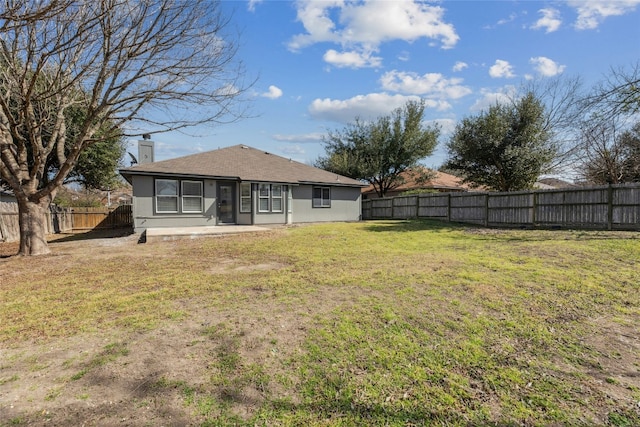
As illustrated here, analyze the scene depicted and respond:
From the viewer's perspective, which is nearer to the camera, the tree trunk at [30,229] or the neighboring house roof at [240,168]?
the tree trunk at [30,229]

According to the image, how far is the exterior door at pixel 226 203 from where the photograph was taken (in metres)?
15.4

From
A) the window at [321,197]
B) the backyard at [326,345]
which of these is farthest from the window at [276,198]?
the backyard at [326,345]

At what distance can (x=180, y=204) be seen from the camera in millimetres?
14203

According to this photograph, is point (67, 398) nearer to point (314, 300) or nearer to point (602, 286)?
point (314, 300)

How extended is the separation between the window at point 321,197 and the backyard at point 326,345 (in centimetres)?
1195

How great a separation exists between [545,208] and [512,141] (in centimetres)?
683

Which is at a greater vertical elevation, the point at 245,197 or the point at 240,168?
the point at 240,168

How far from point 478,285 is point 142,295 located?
17.4ft

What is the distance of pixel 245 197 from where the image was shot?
52.0 ft

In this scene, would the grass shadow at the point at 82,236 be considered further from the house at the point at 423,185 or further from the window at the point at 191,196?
the house at the point at 423,185

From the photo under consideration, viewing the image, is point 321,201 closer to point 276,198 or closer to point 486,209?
point 276,198

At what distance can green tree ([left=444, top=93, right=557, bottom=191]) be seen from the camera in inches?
706

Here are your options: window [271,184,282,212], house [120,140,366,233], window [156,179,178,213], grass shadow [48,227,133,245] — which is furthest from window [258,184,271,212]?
grass shadow [48,227,133,245]

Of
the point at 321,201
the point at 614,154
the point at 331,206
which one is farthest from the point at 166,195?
the point at 614,154
